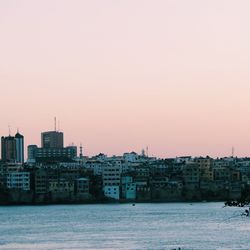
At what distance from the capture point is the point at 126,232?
5097cm

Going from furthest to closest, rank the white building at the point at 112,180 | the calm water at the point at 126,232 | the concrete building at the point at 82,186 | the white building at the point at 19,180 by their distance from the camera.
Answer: the white building at the point at 112,180, the concrete building at the point at 82,186, the white building at the point at 19,180, the calm water at the point at 126,232

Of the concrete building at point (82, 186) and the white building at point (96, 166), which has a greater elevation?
the white building at point (96, 166)

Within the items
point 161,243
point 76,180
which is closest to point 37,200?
point 76,180

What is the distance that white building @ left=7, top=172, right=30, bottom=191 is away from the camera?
319 ft

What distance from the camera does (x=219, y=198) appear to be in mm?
100250

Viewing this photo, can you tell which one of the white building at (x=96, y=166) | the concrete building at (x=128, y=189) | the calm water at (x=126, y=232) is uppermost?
the white building at (x=96, y=166)

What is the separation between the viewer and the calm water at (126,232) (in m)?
42.8

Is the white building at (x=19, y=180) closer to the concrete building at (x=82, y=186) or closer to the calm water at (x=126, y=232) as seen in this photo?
the concrete building at (x=82, y=186)

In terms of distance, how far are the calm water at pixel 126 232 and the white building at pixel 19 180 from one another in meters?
28.3

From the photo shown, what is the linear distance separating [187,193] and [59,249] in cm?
6006

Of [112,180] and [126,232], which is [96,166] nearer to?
[112,180]

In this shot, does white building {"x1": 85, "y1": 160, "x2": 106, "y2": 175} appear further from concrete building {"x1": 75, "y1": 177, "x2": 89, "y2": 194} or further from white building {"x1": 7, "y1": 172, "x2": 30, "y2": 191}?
white building {"x1": 7, "y1": 172, "x2": 30, "y2": 191}

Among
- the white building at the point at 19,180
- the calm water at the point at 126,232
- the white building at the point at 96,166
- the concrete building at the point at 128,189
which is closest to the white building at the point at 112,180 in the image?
the concrete building at the point at 128,189

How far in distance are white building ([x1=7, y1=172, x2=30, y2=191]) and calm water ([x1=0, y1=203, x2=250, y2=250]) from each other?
28.3m
